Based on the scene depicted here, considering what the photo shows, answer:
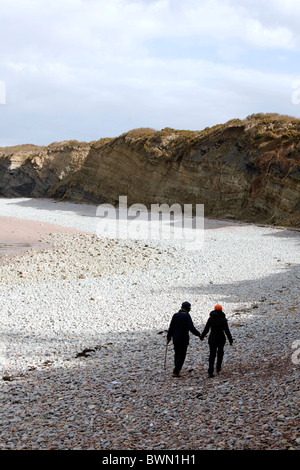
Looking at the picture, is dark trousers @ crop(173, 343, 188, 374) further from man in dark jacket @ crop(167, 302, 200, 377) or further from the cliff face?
the cliff face

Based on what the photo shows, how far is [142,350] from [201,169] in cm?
3055

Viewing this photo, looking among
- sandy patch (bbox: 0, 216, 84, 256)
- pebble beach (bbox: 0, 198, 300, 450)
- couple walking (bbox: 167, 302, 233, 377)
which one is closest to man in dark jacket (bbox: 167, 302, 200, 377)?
couple walking (bbox: 167, 302, 233, 377)

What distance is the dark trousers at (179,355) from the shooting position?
853cm

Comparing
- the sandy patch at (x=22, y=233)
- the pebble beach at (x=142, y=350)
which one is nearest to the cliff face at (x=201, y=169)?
the pebble beach at (x=142, y=350)

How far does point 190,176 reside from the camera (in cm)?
4069

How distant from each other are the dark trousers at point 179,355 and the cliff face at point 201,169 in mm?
23726

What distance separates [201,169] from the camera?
3988 centimetres

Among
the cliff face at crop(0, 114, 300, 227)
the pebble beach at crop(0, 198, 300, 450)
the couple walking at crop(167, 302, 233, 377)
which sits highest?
the cliff face at crop(0, 114, 300, 227)

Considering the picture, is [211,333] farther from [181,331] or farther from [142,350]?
A: [142,350]

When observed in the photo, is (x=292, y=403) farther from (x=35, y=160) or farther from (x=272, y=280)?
(x=35, y=160)

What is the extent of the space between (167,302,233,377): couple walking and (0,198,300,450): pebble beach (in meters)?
0.25

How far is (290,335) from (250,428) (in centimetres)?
447

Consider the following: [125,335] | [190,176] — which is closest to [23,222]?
[190,176]

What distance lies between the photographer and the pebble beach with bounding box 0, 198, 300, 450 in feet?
21.3
